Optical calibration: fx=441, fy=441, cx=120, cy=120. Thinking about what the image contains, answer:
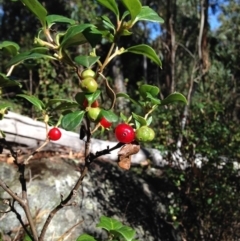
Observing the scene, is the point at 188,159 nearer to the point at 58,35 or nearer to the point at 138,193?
the point at 138,193

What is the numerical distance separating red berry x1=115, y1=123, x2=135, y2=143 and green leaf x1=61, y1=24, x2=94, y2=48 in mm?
282

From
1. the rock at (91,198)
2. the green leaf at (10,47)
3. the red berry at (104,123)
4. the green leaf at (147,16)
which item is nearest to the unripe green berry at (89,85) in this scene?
the red berry at (104,123)

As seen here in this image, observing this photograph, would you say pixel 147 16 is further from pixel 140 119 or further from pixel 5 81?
pixel 5 81

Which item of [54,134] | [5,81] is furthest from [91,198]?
[5,81]

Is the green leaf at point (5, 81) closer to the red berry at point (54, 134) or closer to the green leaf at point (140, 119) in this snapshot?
the red berry at point (54, 134)

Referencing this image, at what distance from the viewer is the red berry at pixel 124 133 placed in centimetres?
124

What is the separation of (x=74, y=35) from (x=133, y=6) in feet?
0.61

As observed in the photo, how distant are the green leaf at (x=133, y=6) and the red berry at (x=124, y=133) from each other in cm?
31

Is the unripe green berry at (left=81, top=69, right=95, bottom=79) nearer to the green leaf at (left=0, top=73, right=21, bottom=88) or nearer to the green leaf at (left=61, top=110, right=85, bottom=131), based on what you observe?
the green leaf at (left=61, top=110, right=85, bottom=131)

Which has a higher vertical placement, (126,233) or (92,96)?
(92,96)

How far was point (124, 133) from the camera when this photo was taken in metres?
1.25

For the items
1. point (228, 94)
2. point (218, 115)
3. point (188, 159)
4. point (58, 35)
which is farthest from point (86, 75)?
point (228, 94)

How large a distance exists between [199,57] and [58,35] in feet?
18.4

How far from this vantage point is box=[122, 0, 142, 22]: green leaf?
4.04 feet
